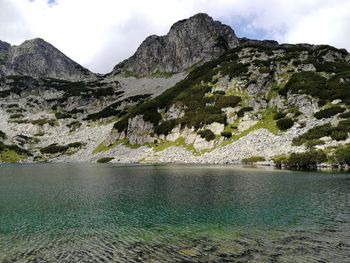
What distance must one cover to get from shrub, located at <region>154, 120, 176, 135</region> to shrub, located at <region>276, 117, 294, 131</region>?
46712 mm

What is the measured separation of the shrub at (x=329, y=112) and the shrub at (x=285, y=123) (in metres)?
7.87

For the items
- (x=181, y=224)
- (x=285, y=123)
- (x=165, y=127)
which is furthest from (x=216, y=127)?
(x=181, y=224)

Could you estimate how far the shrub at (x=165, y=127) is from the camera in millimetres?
144125

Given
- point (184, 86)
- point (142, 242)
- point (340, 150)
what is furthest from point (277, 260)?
point (184, 86)

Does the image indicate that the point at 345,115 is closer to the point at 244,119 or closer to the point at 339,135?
the point at 339,135

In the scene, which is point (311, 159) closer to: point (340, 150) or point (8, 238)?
point (340, 150)

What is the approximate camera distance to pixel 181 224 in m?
30.9

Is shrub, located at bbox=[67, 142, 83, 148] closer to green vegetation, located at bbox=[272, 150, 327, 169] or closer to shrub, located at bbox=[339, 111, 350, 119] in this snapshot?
green vegetation, located at bbox=[272, 150, 327, 169]

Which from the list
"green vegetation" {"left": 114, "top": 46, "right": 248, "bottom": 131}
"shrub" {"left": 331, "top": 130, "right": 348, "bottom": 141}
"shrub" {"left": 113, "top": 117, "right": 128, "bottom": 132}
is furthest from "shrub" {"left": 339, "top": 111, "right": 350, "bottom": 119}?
"shrub" {"left": 113, "top": 117, "right": 128, "bottom": 132}

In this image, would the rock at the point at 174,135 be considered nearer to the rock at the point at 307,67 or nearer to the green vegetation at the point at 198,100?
the green vegetation at the point at 198,100

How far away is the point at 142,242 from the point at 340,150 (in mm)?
69279

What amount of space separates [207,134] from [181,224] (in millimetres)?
96095

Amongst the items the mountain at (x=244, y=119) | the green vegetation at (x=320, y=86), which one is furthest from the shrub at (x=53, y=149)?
the green vegetation at (x=320, y=86)

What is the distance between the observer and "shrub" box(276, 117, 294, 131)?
11039 centimetres
